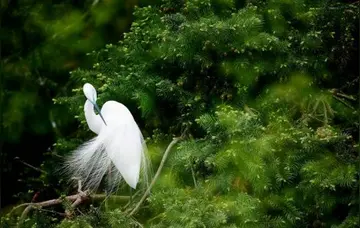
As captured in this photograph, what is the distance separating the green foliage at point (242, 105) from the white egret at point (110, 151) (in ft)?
0.33

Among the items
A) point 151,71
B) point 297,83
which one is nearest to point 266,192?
point 297,83

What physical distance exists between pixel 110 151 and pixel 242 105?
50 centimetres

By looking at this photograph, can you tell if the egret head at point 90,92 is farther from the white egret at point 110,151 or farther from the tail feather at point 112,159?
the tail feather at point 112,159

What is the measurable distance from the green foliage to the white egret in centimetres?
10

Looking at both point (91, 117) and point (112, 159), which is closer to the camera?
point (112, 159)

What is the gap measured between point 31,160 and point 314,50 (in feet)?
5.37

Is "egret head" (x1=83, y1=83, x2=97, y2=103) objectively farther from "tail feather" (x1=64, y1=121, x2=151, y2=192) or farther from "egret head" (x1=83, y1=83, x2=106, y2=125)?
"tail feather" (x1=64, y1=121, x2=151, y2=192)

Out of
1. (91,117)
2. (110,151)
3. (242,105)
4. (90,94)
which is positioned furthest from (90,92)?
(242,105)

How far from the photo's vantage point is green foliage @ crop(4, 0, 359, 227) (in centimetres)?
252

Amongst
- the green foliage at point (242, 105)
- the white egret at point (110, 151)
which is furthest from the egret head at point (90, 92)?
the green foliage at point (242, 105)

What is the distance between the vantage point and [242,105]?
2.91 meters

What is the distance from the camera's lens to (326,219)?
2.59m

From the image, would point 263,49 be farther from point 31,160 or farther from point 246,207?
point 31,160

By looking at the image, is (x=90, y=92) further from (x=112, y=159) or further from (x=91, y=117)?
(x=112, y=159)
